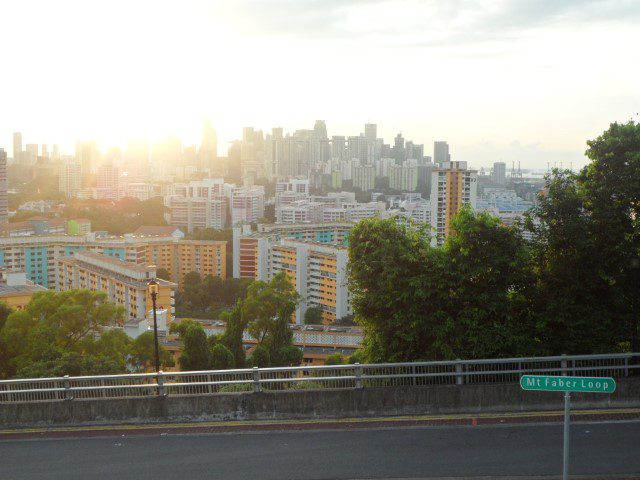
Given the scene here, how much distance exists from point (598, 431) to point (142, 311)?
4694 cm

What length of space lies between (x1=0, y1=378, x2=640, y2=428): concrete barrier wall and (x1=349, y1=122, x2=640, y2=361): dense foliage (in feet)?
4.34

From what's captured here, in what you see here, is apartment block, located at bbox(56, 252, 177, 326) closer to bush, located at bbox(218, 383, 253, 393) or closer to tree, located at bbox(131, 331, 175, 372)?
tree, located at bbox(131, 331, 175, 372)

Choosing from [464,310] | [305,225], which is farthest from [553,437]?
[305,225]

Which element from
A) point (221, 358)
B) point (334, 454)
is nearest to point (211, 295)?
point (221, 358)

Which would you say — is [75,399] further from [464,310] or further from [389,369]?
[464,310]

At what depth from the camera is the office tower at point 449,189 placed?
9219 centimetres

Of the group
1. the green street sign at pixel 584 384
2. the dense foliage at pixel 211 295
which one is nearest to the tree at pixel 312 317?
the dense foliage at pixel 211 295

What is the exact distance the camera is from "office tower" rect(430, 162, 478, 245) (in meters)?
92.2

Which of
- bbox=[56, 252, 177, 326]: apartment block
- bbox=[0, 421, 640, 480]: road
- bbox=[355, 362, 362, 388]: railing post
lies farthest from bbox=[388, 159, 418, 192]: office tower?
bbox=[0, 421, 640, 480]: road

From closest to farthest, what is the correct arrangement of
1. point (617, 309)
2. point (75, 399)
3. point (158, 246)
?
1. point (75, 399)
2. point (617, 309)
3. point (158, 246)

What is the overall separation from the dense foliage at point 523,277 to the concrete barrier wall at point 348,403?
1322 mm

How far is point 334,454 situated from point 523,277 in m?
4.22

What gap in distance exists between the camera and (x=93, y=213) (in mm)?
123562

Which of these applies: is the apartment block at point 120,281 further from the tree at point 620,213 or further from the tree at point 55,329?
the tree at point 620,213
